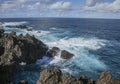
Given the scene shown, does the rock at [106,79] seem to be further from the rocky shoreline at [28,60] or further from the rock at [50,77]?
the rock at [50,77]

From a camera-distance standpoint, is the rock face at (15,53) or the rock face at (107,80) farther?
the rock face at (15,53)

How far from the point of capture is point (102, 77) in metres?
27.9

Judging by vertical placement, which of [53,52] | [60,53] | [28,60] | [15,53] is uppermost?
[15,53]

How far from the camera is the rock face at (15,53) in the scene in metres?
38.5

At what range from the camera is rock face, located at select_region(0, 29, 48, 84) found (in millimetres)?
38506

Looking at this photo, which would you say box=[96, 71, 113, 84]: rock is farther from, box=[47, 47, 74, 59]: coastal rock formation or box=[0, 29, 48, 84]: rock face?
box=[47, 47, 74, 59]: coastal rock formation

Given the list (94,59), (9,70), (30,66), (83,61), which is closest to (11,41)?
(30,66)

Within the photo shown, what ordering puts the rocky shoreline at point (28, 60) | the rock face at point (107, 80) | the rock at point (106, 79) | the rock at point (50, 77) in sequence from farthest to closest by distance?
the rock at point (50, 77) < the rocky shoreline at point (28, 60) < the rock at point (106, 79) < the rock face at point (107, 80)

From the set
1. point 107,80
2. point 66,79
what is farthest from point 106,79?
point 66,79

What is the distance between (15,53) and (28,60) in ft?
13.8

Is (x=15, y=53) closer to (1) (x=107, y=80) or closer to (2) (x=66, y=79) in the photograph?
(2) (x=66, y=79)

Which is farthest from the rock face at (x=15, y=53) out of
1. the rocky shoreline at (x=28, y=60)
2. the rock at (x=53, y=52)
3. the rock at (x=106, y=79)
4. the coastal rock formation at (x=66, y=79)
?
the rock at (x=106, y=79)

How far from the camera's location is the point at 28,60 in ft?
161

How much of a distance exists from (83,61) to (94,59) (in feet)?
15.0
